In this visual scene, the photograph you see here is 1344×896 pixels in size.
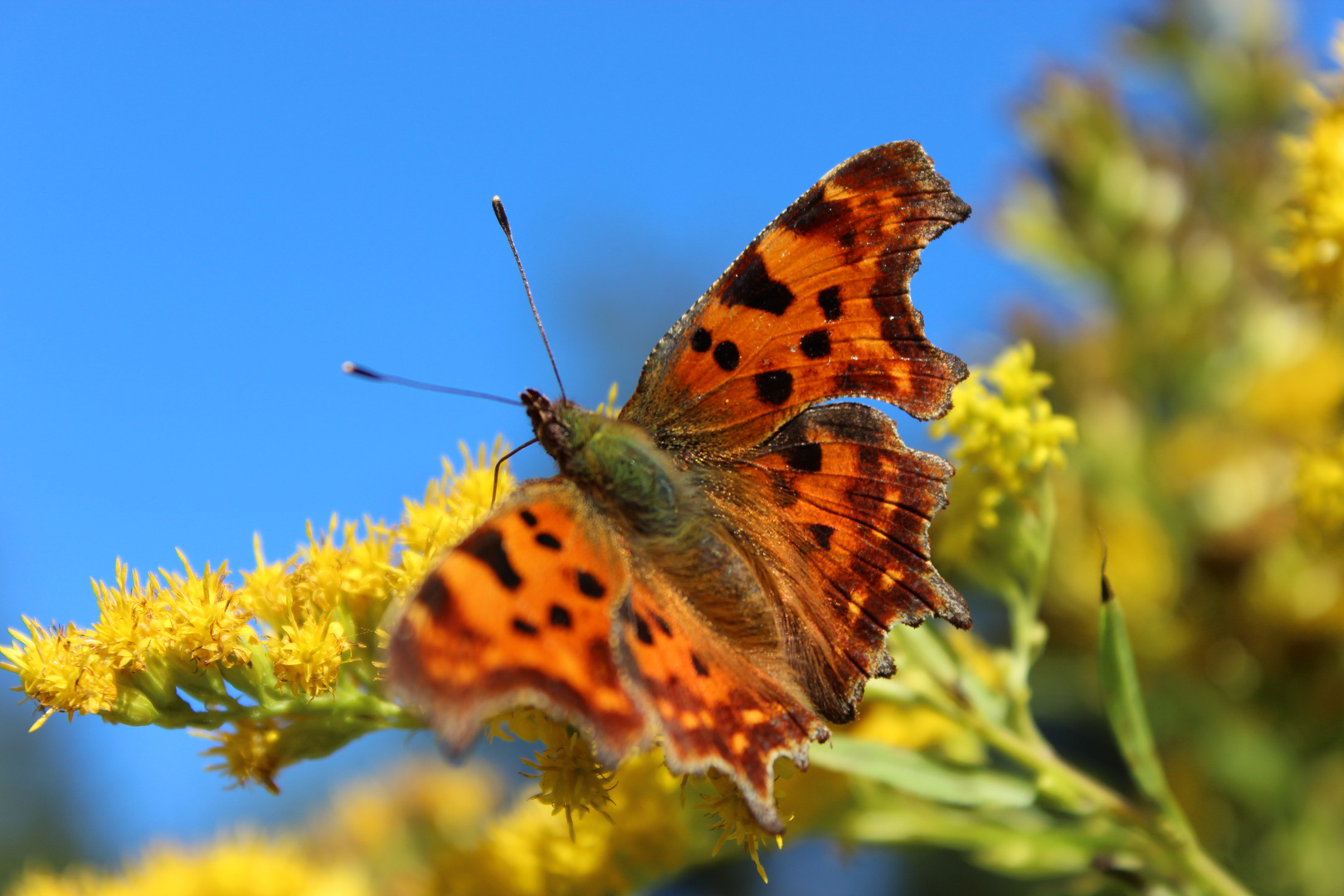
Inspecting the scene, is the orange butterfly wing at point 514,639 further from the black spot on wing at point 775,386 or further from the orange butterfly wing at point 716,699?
the black spot on wing at point 775,386

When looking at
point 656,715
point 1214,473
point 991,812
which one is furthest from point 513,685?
point 1214,473

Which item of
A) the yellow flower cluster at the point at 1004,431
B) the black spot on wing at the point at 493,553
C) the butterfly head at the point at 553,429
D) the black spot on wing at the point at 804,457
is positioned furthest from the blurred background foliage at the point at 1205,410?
the black spot on wing at the point at 493,553

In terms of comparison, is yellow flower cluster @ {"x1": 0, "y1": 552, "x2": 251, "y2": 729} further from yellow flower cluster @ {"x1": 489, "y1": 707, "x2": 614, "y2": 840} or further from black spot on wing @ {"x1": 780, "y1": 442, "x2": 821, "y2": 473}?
black spot on wing @ {"x1": 780, "y1": 442, "x2": 821, "y2": 473}

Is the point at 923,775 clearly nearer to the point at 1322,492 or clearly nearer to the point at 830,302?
the point at 830,302

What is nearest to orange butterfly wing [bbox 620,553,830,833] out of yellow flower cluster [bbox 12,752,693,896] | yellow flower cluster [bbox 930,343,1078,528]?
yellow flower cluster [bbox 12,752,693,896]

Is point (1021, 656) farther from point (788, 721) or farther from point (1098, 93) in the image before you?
point (1098, 93)

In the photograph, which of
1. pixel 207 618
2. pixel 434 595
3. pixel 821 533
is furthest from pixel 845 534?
pixel 207 618
